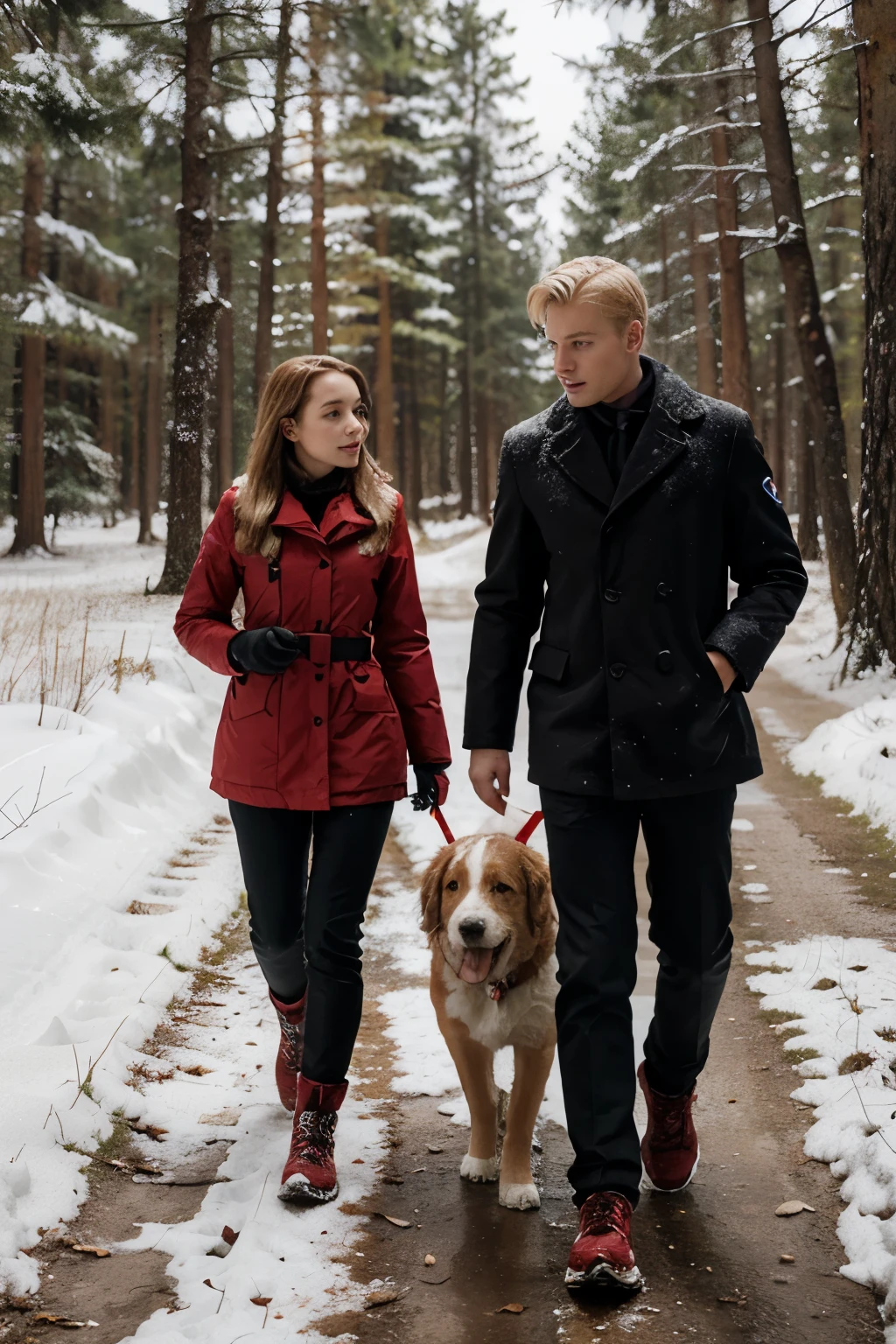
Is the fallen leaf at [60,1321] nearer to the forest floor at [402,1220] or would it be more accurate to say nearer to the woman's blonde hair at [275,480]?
the forest floor at [402,1220]

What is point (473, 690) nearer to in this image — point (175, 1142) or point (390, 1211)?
point (390, 1211)

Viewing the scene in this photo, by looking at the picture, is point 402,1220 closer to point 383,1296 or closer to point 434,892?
point 383,1296

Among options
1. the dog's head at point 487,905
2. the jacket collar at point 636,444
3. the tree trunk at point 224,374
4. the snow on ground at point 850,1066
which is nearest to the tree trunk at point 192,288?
the tree trunk at point 224,374

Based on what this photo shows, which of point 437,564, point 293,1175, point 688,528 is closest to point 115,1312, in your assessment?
point 293,1175

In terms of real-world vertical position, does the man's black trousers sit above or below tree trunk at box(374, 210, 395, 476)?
below

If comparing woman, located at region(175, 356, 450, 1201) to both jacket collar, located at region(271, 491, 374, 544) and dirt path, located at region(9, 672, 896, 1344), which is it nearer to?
jacket collar, located at region(271, 491, 374, 544)

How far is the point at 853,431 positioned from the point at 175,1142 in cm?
3843

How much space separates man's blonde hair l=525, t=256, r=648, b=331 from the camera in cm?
306

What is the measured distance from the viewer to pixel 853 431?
3831 centimetres

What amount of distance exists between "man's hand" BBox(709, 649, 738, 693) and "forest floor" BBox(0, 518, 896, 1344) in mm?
1543

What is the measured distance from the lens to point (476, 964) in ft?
11.3

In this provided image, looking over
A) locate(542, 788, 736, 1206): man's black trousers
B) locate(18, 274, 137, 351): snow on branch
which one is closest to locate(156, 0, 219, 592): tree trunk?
locate(18, 274, 137, 351): snow on branch

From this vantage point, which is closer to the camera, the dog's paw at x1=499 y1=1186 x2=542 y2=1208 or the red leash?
the dog's paw at x1=499 y1=1186 x2=542 y2=1208

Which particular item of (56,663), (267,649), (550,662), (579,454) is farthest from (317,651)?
(56,663)
